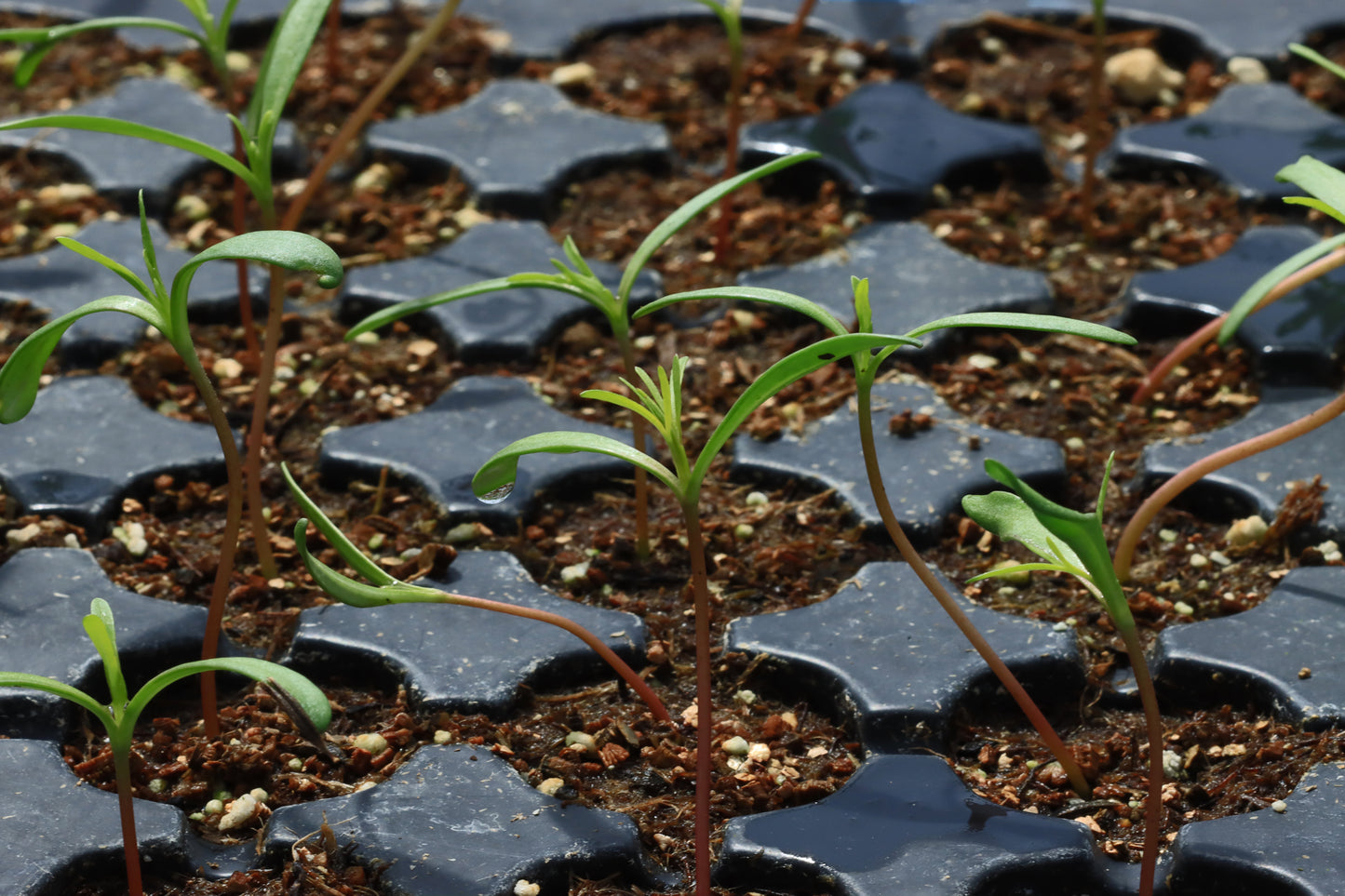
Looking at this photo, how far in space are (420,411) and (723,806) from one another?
67 centimetres

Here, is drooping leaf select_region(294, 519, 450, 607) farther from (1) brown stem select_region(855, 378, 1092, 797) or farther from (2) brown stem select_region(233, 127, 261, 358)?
(2) brown stem select_region(233, 127, 261, 358)

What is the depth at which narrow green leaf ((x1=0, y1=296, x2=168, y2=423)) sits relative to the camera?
104 cm

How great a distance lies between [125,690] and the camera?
0.98 metres

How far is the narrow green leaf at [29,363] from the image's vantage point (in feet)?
3.40

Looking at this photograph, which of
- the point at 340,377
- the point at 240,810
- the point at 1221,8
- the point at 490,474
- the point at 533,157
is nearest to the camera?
the point at 490,474

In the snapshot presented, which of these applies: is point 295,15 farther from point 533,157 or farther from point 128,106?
point 128,106

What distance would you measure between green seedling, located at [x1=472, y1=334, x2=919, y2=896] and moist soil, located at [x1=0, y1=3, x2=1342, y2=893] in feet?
0.42

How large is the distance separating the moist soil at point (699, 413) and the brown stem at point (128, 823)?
66 millimetres

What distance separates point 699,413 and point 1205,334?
22.3 inches

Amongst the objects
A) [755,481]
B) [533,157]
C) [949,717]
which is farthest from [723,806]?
[533,157]

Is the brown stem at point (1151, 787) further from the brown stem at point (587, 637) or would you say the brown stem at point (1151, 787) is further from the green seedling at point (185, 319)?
the green seedling at point (185, 319)

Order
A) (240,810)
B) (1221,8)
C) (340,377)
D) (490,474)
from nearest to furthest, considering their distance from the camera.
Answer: (490,474), (240,810), (340,377), (1221,8)

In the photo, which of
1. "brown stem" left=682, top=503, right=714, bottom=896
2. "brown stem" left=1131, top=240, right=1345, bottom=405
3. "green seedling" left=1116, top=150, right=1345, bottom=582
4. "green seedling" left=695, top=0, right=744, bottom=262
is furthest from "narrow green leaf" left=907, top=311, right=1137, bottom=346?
"green seedling" left=695, top=0, right=744, bottom=262

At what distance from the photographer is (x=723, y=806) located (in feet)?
3.87
